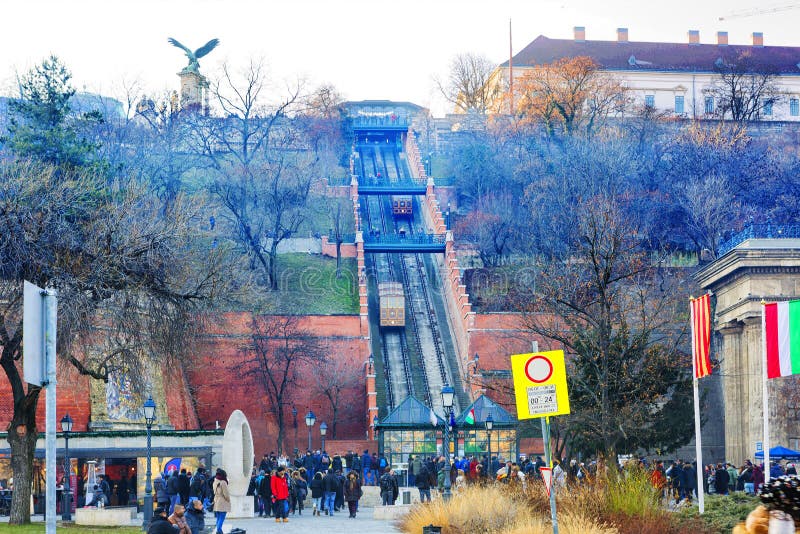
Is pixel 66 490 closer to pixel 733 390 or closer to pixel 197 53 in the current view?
pixel 733 390

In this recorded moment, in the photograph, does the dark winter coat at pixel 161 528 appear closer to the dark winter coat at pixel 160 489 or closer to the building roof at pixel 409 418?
the dark winter coat at pixel 160 489

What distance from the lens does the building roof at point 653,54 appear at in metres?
115

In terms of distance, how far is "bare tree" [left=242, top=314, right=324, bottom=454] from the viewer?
2372 inches

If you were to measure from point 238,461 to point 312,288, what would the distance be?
118ft

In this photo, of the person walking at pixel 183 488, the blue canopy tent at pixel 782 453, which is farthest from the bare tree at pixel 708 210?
the person walking at pixel 183 488

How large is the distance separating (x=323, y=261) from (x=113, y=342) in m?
44.9

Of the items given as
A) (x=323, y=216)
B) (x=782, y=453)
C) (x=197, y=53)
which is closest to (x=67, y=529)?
(x=782, y=453)

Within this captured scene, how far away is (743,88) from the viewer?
104938mm

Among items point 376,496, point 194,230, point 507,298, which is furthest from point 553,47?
point 194,230

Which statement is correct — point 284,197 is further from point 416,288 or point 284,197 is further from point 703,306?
point 703,306

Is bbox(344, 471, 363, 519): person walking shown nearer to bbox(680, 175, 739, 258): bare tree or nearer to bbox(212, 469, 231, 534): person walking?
bbox(212, 469, 231, 534): person walking

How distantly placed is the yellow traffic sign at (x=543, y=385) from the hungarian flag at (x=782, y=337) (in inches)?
297

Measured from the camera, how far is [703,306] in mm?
26016

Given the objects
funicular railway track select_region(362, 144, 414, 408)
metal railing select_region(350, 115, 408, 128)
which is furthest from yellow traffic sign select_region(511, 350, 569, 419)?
metal railing select_region(350, 115, 408, 128)
